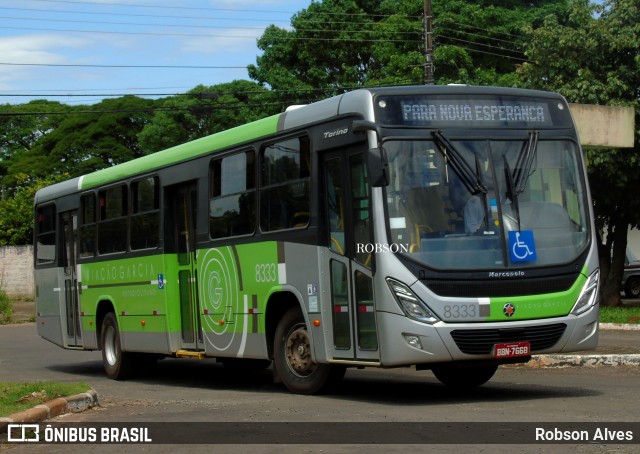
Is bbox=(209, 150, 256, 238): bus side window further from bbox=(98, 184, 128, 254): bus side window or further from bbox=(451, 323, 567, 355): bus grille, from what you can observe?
bbox=(451, 323, 567, 355): bus grille

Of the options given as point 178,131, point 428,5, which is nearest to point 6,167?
point 178,131

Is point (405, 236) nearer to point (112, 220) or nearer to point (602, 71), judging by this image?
point (112, 220)

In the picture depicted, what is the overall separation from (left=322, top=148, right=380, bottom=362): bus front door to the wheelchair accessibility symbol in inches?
56.8

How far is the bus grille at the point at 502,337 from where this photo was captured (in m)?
11.1

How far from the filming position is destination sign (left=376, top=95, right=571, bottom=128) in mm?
11547

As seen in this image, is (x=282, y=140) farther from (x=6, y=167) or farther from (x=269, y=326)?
(x=6, y=167)

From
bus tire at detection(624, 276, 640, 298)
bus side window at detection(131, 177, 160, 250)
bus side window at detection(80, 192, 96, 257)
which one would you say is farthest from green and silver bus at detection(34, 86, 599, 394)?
bus tire at detection(624, 276, 640, 298)

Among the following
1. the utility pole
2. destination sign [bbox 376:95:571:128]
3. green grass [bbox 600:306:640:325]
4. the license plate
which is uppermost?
the utility pole

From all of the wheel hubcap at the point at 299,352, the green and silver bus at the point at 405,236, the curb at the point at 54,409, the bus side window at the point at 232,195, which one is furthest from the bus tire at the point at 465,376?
the curb at the point at 54,409

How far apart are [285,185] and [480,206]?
103 inches

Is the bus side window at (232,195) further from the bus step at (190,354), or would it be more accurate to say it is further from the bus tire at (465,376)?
the bus tire at (465,376)

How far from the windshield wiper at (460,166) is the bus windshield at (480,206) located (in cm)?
1

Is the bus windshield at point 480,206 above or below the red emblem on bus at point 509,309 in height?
above

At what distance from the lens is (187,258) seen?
616 inches
